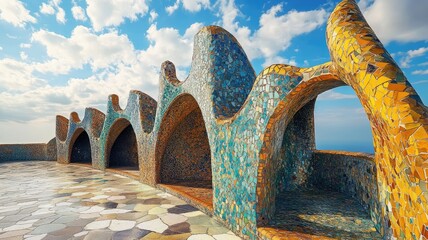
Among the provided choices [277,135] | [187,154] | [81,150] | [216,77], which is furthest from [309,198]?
[81,150]

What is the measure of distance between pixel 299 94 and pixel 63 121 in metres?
17.6

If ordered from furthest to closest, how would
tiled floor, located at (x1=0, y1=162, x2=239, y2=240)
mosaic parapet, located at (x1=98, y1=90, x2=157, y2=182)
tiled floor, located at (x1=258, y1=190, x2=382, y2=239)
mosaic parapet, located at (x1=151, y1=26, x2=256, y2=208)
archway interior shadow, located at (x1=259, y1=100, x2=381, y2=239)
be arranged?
mosaic parapet, located at (x1=98, y1=90, x2=157, y2=182)
mosaic parapet, located at (x1=151, y1=26, x2=256, y2=208)
tiled floor, located at (x1=0, y1=162, x2=239, y2=240)
archway interior shadow, located at (x1=259, y1=100, x2=381, y2=239)
tiled floor, located at (x1=258, y1=190, x2=382, y2=239)

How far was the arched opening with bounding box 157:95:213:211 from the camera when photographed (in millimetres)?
7102

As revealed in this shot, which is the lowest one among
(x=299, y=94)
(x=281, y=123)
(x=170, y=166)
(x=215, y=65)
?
(x=170, y=166)

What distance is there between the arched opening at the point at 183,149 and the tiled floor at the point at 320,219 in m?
3.03

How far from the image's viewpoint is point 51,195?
655 centimetres

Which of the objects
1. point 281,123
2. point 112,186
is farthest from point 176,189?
point 281,123

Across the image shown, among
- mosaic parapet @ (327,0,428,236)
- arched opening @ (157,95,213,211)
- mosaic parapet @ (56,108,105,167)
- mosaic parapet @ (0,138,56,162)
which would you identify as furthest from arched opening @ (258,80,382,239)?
mosaic parapet @ (0,138,56,162)

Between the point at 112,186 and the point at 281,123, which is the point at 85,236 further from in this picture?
the point at 112,186

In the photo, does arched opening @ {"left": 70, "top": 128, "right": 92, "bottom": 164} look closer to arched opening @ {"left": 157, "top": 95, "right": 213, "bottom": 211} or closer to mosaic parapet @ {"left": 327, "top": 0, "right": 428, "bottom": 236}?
arched opening @ {"left": 157, "top": 95, "right": 213, "bottom": 211}

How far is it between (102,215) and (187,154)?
10.2ft

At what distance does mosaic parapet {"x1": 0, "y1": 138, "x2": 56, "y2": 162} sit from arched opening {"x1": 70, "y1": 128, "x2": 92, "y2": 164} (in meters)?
3.95

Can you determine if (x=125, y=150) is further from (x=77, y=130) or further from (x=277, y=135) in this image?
(x=277, y=135)

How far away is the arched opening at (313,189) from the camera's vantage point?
322 centimetres
